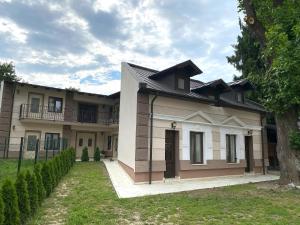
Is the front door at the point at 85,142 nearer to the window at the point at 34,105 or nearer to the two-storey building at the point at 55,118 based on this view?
the two-storey building at the point at 55,118

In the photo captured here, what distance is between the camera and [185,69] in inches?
489

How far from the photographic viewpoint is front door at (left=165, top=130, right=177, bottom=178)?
36.1 ft

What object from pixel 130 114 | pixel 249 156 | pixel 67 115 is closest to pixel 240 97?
pixel 249 156

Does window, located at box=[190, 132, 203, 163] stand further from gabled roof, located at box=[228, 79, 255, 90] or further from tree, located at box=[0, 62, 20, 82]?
tree, located at box=[0, 62, 20, 82]

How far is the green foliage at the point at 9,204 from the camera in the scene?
3.96 meters

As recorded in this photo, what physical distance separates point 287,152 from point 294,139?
0.72m

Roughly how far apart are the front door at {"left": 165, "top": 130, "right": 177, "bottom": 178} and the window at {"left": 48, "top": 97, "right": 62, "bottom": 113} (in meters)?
13.1

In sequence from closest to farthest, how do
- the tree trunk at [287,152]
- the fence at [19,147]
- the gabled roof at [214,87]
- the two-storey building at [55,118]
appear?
the tree trunk at [287,152], the gabled roof at [214,87], the fence at [19,147], the two-storey building at [55,118]

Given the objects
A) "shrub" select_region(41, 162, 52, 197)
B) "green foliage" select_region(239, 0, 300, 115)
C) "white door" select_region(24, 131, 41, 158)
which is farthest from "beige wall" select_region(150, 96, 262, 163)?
"white door" select_region(24, 131, 41, 158)

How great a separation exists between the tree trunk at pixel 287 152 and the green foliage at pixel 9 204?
33.0ft

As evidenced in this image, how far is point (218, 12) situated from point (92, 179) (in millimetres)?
10114

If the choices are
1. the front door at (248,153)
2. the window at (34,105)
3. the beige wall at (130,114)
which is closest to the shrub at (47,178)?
the beige wall at (130,114)

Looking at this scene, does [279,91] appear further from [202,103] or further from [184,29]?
[184,29]

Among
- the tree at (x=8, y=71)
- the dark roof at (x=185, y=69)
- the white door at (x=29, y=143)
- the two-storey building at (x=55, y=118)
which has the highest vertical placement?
the tree at (x=8, y=71)
